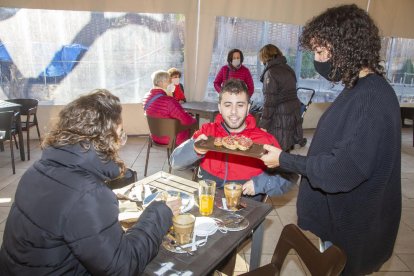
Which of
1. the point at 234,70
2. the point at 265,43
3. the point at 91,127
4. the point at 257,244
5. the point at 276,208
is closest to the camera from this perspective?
the point at 91,127

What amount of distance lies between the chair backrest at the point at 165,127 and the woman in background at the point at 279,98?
1.27 metres

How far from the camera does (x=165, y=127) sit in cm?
375

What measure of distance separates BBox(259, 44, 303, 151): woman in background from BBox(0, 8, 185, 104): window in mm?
2141

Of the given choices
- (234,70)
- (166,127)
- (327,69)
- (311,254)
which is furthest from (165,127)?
(311,254)

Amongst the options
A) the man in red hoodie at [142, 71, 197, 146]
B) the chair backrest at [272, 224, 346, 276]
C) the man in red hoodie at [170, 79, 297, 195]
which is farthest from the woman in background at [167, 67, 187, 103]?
the chair backrest at [272, 224, 346, 276]

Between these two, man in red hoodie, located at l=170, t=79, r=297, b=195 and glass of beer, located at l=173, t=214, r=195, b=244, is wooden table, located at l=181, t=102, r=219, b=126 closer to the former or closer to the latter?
man in red hoodie, located at l=170, t=79, r=297, b=195

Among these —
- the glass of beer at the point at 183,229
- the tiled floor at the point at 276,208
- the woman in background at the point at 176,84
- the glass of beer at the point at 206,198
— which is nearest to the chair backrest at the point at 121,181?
the glass of beer at the point at 206,198

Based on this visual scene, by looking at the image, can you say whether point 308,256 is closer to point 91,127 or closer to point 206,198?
point 206,198

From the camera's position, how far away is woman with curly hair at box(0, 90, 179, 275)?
1.01m

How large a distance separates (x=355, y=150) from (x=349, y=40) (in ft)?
1.45

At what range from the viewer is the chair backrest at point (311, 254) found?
3.95ft

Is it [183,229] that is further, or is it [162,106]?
[162,106]

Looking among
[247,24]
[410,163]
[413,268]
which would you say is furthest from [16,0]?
[410,163]

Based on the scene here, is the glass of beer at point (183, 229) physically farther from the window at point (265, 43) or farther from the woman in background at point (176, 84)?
the window at point (265, 43)
